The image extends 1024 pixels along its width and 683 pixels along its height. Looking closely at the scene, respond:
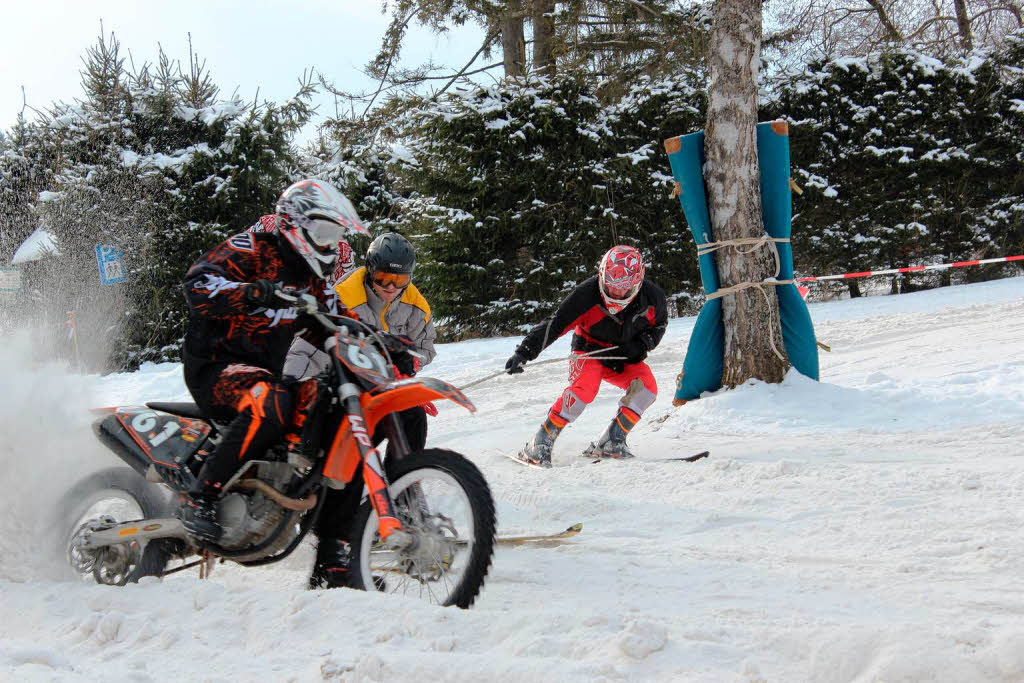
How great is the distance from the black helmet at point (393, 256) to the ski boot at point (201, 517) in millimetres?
1880

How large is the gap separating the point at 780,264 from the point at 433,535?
551 centimetres

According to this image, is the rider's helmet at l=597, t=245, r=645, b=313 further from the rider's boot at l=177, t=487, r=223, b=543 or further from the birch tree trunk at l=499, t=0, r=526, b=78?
the birch tree trunk at l=499, t=0, r=526, b=78

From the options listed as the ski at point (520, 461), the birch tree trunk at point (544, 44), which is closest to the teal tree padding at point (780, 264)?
the ski at point (520, 461)

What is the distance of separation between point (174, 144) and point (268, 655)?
1533 centimetres

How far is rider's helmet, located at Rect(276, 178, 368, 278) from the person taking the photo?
12.1 feet

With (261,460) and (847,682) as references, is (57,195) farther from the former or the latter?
(847,682)

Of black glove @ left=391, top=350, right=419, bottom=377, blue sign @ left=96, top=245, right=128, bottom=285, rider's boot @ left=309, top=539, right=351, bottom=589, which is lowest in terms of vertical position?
rider's boot @ left=309, top=539, right=351, bottom=589

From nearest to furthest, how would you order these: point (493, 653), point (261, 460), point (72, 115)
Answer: point (493, 653), point (261, 460), point (72, 115)

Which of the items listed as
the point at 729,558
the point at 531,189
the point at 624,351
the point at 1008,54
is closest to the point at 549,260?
the point at 531,189

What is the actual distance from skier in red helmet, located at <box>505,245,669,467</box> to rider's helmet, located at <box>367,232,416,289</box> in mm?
1535

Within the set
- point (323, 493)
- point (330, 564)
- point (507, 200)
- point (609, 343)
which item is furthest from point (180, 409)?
point (507, 200)

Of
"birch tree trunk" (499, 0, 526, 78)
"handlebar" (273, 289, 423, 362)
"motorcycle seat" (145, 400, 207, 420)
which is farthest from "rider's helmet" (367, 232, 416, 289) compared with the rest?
"birch tree trunk" (499, 0, 526, 78)

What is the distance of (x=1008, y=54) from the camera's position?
1664 cm

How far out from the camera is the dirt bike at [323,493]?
3.12 m
